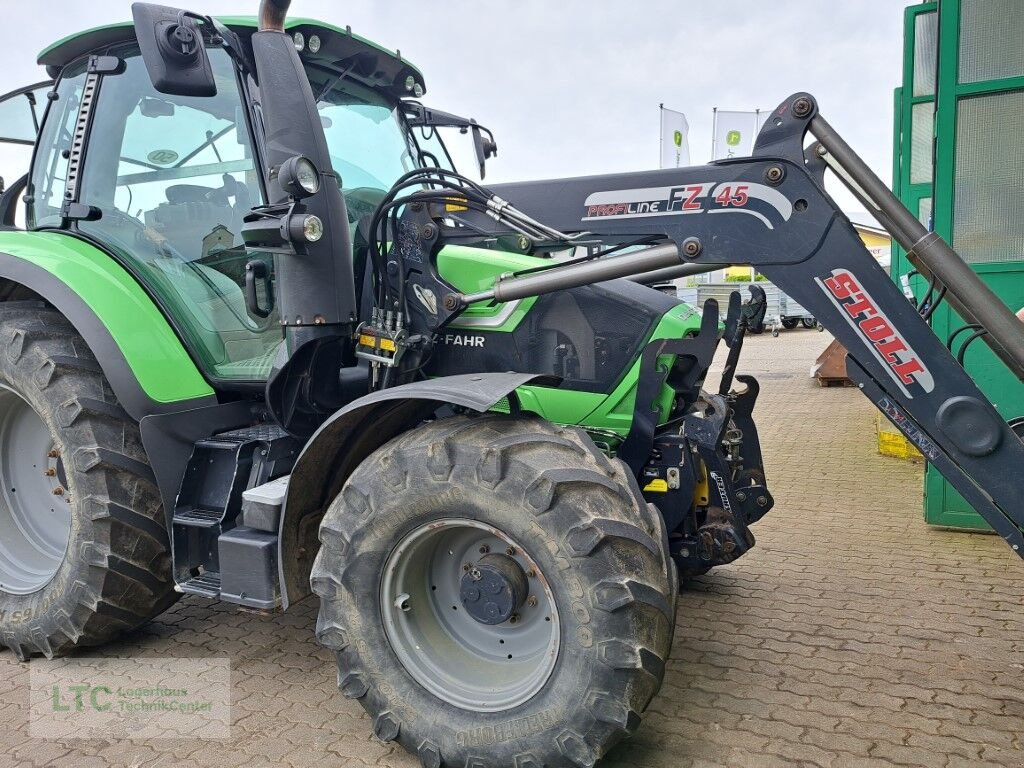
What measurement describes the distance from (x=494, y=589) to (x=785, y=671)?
1443 mm

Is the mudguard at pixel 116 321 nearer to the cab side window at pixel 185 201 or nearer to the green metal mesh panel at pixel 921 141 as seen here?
the cab side window at pixel 185 201

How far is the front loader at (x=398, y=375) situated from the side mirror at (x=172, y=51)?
0.04 ft

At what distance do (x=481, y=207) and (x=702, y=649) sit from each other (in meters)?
2.15

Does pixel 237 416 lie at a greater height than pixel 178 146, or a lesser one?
lesser

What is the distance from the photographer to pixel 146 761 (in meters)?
2.81

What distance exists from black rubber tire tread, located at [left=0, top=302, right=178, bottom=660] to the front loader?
13 mm

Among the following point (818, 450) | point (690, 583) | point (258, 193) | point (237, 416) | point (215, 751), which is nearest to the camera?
point (215, 751)

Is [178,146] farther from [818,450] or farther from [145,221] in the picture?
[818,450]

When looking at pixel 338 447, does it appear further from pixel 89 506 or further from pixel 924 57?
pixel 924 57

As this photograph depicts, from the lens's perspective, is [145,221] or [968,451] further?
[145,221]

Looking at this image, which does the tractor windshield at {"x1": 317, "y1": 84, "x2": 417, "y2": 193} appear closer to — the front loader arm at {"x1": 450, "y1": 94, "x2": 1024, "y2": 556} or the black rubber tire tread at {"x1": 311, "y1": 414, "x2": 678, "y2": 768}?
the front loader arm at {"x1": 450, "y1": 94, "x2": 1024, "y2": 556}

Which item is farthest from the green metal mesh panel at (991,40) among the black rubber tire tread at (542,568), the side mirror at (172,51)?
the side mirror at (172,51)

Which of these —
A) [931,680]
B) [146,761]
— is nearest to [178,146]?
[146,761]

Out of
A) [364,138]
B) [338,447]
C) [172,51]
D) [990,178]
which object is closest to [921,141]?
[990,178]
